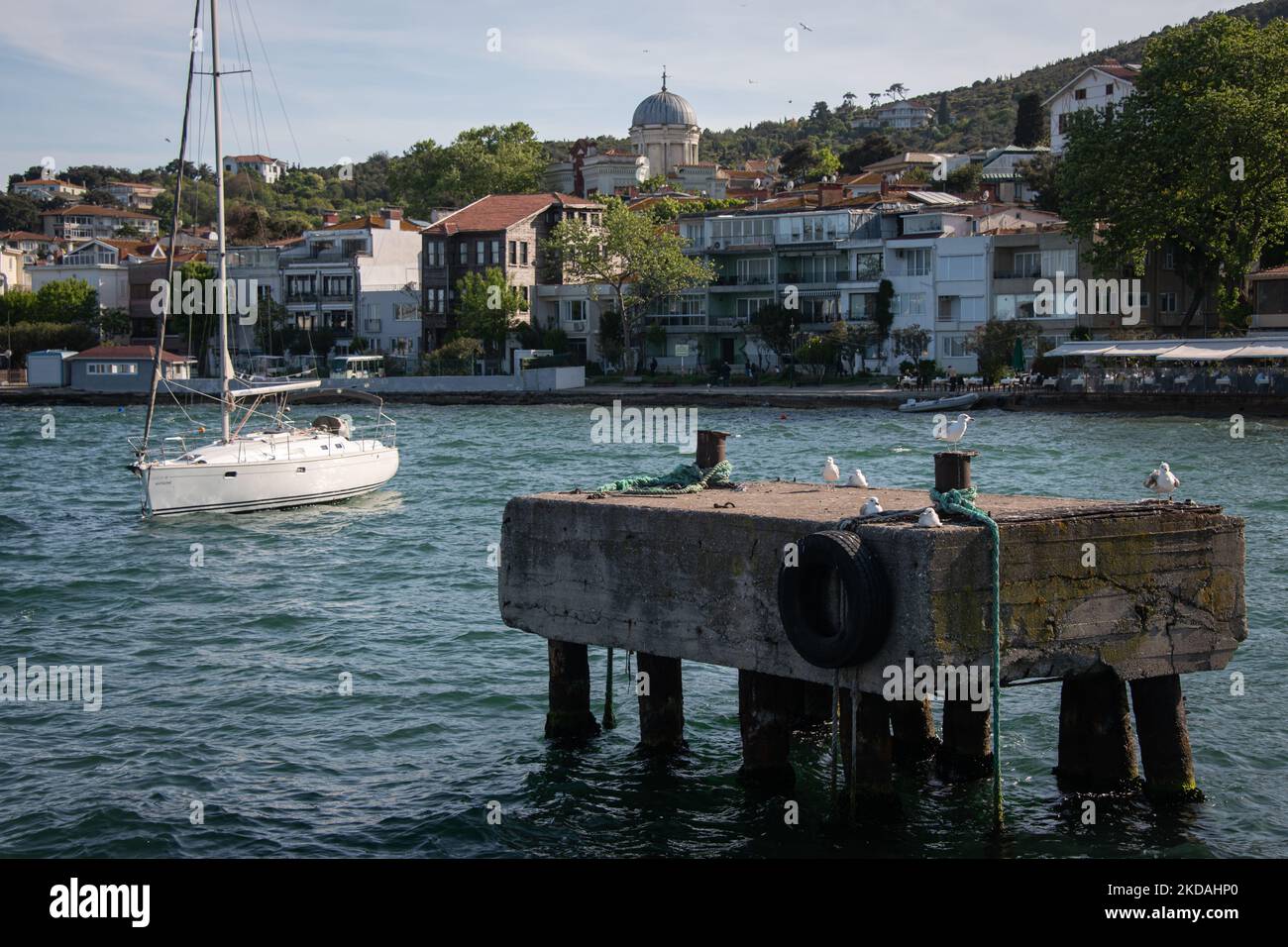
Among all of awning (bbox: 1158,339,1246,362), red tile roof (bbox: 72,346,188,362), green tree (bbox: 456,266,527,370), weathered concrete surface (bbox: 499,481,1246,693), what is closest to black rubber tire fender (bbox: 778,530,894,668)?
weathered concrete surface (bbox: 499,481,1246,693)

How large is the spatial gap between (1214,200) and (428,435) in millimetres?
36465

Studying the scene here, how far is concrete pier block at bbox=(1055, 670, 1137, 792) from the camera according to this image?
14195 millimetres

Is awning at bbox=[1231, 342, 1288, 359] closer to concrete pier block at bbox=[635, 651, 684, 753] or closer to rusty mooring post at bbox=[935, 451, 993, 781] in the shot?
rusty mooring post at bbox=[935, 451, 993, 781]

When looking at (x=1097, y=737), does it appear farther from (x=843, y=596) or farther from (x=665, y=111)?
(x=665, y=111)

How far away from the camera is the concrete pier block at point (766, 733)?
14.5 meters

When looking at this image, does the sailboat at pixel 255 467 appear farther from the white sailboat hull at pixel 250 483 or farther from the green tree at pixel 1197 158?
the green tree at pixel 1197 158

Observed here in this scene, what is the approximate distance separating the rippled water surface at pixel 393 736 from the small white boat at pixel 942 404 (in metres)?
34.7

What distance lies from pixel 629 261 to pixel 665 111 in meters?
73.4

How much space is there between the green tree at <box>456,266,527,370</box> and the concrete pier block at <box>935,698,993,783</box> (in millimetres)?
78500

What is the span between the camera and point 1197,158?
69.9 m

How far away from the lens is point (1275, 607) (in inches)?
883

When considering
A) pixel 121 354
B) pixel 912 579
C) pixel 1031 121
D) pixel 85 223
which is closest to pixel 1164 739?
pixel 912 579
